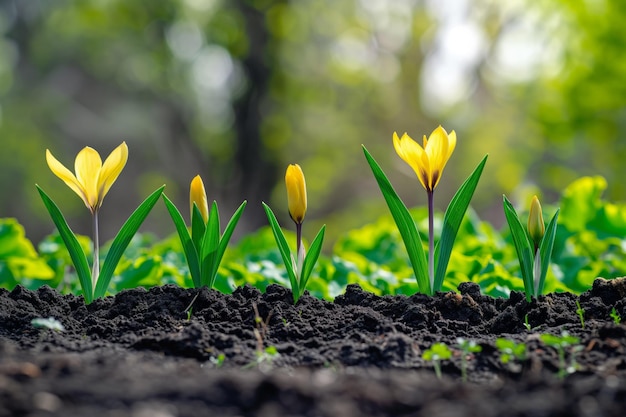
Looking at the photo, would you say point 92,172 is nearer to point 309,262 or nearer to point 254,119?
point 309,262

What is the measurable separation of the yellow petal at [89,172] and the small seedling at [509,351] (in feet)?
4.83

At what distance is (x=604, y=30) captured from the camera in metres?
9.94

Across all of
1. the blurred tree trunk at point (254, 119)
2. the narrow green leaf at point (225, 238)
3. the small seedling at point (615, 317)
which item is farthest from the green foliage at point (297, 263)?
the blurred tree trunk at point (254, 119)

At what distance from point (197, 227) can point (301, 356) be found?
2.61ft

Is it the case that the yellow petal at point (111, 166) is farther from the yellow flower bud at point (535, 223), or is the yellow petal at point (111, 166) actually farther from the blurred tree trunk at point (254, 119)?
the blurred tree trunk at point (254, 119)

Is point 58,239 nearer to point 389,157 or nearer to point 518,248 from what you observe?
point 518,248

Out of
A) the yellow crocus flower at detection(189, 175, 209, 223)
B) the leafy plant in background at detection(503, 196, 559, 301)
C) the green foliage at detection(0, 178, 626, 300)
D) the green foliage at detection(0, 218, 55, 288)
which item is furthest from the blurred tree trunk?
the leafy plant in background at detection(503, 196, 559, 301)

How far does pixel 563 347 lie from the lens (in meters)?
1.84

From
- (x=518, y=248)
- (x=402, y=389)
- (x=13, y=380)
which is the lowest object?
(x=13, y=380)

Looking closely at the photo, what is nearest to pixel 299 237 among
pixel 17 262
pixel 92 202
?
pixel 92 202

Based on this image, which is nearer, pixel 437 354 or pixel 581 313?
pixel 437 354

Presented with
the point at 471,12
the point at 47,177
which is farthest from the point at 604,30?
the point at 47,177

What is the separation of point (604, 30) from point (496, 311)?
8861 millimetres

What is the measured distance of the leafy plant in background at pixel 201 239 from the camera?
244 cm
